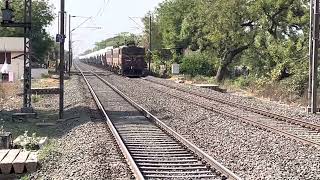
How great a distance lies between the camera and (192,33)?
55.8m

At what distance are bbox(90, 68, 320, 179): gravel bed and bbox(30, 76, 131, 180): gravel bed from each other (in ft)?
6.92

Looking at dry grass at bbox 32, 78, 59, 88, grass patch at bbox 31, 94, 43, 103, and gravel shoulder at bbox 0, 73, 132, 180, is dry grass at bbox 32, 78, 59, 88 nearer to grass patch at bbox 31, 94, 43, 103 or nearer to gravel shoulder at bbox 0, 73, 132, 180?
grass patch at bbox 31, 94, 43, 103

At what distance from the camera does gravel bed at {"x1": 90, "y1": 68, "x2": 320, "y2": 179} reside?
10086 mm

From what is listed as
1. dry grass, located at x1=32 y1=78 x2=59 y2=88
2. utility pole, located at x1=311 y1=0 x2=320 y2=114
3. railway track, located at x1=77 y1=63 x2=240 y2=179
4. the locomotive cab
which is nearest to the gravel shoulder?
railway track, located at x1=77 y1=63 x2=240 y2=179

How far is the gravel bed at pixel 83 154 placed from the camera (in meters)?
10.0

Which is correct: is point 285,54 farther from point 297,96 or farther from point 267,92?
point 297,96

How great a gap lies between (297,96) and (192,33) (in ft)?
93.9

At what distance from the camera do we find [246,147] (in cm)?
1273

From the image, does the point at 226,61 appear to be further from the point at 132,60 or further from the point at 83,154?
the point at 83,154

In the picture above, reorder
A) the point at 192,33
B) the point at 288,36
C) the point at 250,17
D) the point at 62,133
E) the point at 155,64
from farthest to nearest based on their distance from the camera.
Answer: the point at 155,64 < the point at 192,33 < the point at 250,17 < the point at 288,36 < the point at 62,133

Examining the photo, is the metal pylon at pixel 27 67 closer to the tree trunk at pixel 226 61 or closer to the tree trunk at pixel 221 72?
the tree trunk at pixel 226 61

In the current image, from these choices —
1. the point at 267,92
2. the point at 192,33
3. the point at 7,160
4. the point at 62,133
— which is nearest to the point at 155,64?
the point at 192,33

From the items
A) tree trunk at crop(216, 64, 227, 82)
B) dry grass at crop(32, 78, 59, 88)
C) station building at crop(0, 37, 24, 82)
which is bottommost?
dry grass at crop(32, 78, 59, 88)

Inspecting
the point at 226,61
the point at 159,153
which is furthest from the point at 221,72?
the point at 159,153
